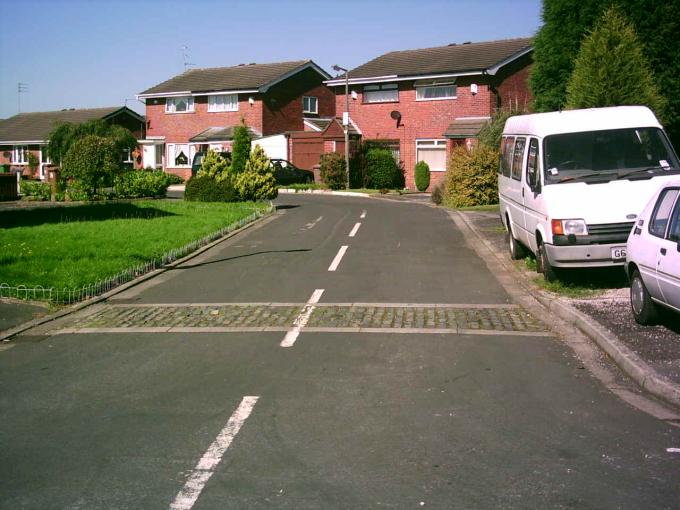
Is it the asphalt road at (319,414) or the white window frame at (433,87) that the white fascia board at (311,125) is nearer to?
the white window frame at (433,87)

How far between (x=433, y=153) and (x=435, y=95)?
3315mm

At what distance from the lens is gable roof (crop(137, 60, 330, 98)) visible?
52875 millimetres

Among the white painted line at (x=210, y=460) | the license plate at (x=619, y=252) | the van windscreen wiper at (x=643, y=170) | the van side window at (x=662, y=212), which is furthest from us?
the van windscreen wiper at (x=643, y=170)

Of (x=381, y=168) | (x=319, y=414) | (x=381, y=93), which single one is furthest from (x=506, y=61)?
(x=319, y=414)

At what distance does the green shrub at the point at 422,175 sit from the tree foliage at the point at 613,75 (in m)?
23.1

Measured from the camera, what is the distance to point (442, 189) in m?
31.5

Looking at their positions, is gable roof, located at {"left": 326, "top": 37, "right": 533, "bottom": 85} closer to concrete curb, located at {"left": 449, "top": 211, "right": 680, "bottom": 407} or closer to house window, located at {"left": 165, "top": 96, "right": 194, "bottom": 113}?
house window, located at {"left": 165, "top": 96, "right": 194, "bottom": 113}

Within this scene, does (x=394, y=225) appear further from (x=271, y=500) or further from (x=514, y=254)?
(x=271, y=500)

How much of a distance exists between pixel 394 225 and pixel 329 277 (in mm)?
9292

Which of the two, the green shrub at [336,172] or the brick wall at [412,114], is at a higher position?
the brick wall at [412,114]

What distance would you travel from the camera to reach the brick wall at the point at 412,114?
1658 inches

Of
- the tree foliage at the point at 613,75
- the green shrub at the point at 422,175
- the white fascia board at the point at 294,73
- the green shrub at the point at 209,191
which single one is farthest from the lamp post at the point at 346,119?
the tree foliage at the point at 613,75

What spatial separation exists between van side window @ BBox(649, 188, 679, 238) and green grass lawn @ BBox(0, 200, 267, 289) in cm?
838

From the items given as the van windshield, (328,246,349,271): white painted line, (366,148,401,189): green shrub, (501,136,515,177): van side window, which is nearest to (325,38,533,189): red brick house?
(366,148,401,189): green shrub
